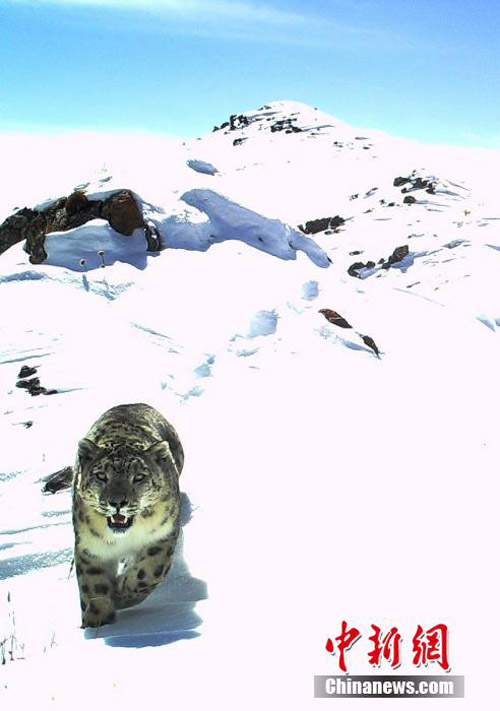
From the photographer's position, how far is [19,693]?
3.21 metres

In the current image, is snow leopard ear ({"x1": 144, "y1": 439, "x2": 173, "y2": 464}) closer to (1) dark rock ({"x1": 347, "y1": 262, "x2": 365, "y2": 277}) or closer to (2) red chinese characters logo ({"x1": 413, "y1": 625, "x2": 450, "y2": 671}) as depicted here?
(2) red chinese characters logo ({"x1": 413, "y1": 625, "x2": 450, "y2": 671})

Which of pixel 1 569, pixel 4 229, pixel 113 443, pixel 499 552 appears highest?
pixel 4 229

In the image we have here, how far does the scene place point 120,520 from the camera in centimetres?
478

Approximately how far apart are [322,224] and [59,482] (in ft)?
105

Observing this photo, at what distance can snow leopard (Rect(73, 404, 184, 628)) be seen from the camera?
478cm

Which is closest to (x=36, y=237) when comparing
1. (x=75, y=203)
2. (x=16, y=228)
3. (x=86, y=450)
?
(x=75, y=203)

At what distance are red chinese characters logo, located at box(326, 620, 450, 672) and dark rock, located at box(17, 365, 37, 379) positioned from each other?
7.22 metres

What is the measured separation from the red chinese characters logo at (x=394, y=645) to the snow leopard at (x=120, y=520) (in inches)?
69.4

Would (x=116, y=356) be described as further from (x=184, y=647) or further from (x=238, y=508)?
(x=184, y=647)

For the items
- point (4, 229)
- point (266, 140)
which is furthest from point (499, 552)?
point (266, 140)

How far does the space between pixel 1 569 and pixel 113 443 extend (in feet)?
6.96

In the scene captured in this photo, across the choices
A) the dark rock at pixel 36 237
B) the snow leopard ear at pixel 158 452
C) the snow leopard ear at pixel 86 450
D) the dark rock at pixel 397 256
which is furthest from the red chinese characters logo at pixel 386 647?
the dark rock at pixel 397 256

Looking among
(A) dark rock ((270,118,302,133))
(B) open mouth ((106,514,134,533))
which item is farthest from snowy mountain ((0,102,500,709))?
(A) dark rock ((270,118,302,133))

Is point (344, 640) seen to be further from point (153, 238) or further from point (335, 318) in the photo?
point (153, 238)
